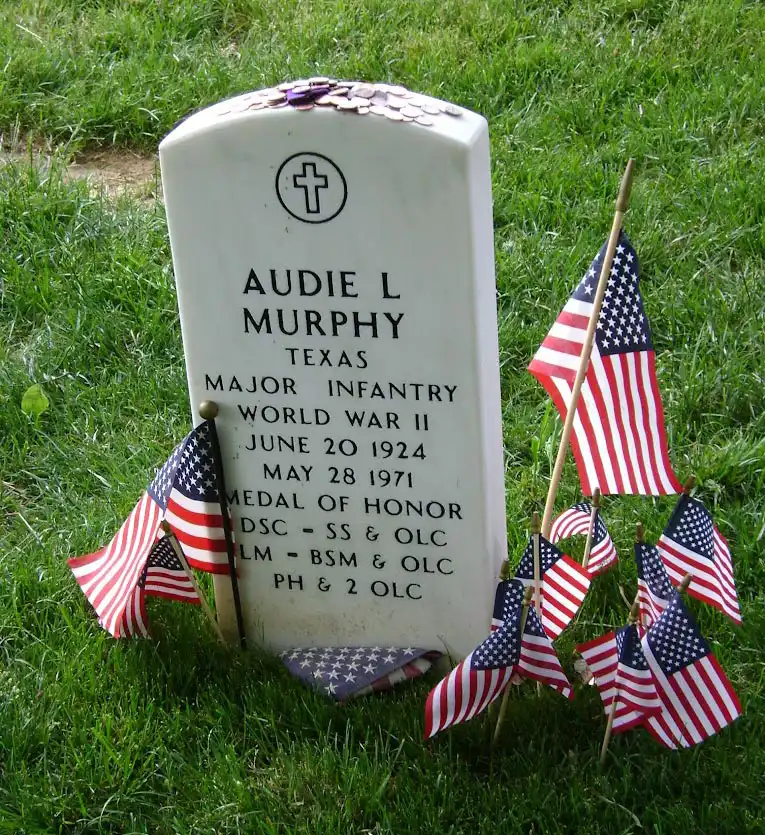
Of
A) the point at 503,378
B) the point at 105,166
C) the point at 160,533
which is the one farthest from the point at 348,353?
the point at 105,166

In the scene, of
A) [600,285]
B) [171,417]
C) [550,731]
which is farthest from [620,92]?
[550,731]

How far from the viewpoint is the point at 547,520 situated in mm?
3260

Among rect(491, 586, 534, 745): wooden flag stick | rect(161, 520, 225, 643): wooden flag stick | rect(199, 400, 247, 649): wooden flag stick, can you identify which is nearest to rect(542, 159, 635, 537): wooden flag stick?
rect(491, 586, 534, 745): wooden flag stick

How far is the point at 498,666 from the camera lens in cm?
290

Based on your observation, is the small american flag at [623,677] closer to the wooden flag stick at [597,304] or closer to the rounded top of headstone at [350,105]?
the wooden flag stick at [597,304]

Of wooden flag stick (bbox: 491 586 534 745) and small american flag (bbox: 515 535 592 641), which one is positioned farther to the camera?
small american flag (bbox: 515 535 592 641)

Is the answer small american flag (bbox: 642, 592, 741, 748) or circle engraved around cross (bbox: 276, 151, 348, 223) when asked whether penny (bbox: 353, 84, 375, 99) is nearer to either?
circle engraved around cross (bbox: 276, 151, 348, 223)

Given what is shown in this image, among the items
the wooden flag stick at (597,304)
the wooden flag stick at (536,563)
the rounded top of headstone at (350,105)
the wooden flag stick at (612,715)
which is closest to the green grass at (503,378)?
the wooden flag stick at (612,715)

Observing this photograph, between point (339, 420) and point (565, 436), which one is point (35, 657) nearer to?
point (339, 420)

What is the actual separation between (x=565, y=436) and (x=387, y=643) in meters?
0.76

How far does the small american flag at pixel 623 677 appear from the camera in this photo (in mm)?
2824

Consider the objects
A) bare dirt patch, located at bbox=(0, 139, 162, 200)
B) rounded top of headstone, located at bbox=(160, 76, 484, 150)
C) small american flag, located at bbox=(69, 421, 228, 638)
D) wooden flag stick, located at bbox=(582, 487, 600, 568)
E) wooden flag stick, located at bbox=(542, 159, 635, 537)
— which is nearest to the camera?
rounded top of headstone, located at bbox=(160, 76, 484, 150)

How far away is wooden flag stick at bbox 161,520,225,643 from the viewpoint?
10.7 ft

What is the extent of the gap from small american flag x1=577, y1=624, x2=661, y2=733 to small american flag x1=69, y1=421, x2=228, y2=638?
991mm
